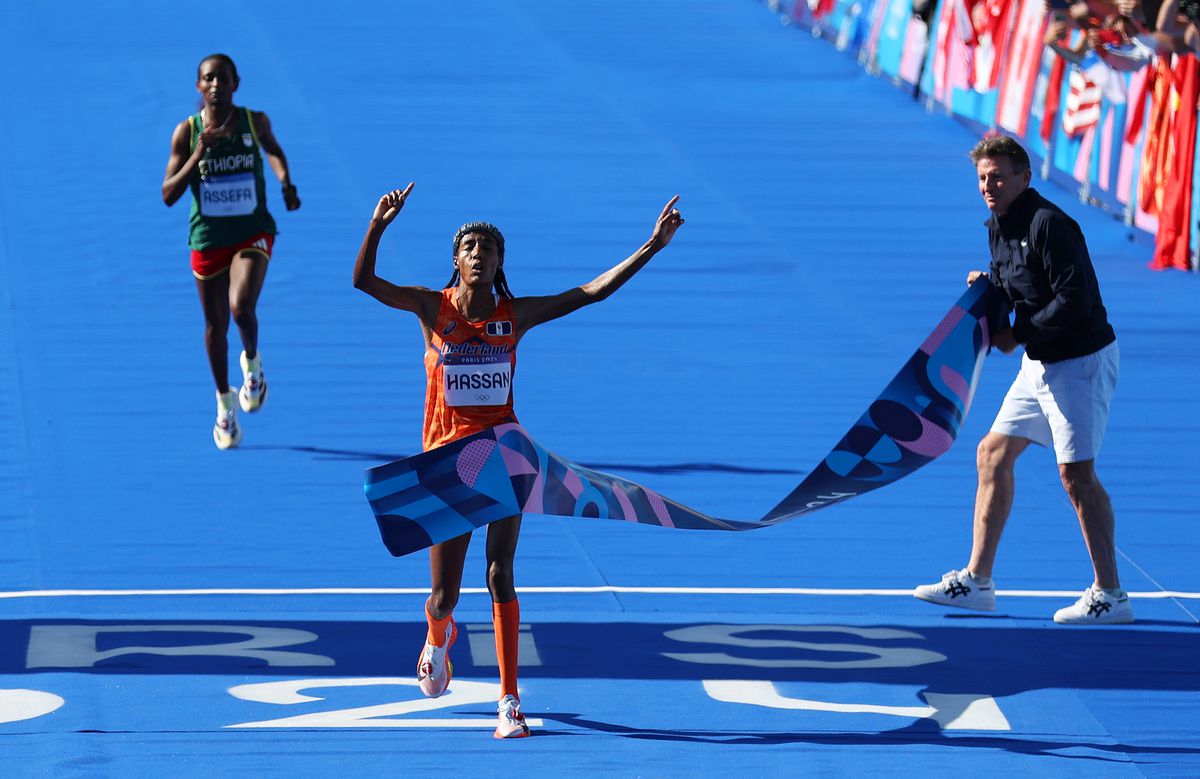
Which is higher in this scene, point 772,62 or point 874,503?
point 772,62

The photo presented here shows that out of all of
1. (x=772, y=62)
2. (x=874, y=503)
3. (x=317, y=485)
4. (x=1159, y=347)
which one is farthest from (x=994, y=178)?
(x=772, y=62)

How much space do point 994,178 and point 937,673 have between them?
75.8 inches

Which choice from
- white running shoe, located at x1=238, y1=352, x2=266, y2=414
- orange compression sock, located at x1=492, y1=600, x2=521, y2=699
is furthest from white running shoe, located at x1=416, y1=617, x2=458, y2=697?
white running shoe, located at x1=238, y1=352, x2=266, y2=414

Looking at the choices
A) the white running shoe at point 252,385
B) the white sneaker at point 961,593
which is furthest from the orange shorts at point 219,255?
the white sneaker at point 961,593

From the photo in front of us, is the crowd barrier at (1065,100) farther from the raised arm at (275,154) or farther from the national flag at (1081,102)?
the raised arm at (275,154)

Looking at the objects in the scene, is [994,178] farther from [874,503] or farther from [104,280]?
[104,280]

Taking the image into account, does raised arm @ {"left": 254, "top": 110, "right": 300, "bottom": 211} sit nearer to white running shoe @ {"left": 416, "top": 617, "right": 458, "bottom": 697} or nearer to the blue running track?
the blue running track

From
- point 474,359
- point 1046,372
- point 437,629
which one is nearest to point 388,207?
point 474,359

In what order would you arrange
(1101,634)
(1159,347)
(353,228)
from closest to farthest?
1. (1101,634)
2. (1159,347)
3. (353,228)

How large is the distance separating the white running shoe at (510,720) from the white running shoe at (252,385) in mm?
4603

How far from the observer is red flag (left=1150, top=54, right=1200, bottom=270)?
1433 centimetres

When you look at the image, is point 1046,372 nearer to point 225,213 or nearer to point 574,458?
point 574,458

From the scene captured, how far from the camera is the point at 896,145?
19.2 m

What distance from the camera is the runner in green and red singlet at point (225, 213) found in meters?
10.3
